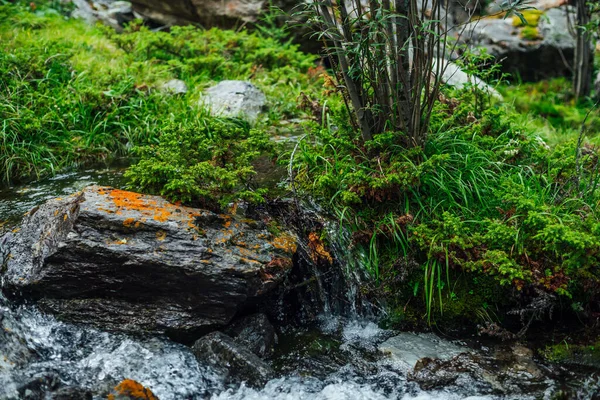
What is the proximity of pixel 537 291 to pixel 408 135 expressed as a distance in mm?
1503

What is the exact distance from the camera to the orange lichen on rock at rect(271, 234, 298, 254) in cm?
407

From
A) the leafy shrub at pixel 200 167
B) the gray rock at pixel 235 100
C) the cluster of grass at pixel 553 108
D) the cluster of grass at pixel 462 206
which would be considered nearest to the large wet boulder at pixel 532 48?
the cluster of grass at pixel 553 108

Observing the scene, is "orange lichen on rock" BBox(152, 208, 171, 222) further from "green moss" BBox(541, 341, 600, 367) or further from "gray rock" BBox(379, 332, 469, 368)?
"green moss" BBox(541, 341, 600, 367)

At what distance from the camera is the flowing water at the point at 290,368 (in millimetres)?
3391

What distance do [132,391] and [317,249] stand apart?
1663mm

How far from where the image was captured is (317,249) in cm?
424

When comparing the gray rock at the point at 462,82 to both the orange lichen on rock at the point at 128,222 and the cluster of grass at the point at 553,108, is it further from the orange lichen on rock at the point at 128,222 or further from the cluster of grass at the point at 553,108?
the orange lichen on rock at the point at 128,222

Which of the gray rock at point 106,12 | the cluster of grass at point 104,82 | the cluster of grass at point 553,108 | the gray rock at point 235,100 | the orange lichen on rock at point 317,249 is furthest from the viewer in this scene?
the gray rock at point 106,12

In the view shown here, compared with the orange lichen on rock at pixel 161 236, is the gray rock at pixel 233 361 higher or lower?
lower

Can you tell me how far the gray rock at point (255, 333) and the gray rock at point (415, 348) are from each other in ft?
2.54

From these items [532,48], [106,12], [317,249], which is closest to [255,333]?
[317,249]

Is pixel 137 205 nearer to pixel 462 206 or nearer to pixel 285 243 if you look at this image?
pixel 285 243

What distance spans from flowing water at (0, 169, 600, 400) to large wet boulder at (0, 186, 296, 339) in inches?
5.7

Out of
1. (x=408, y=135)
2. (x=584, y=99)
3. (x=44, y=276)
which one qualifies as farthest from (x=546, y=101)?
(x=44, y=276)
